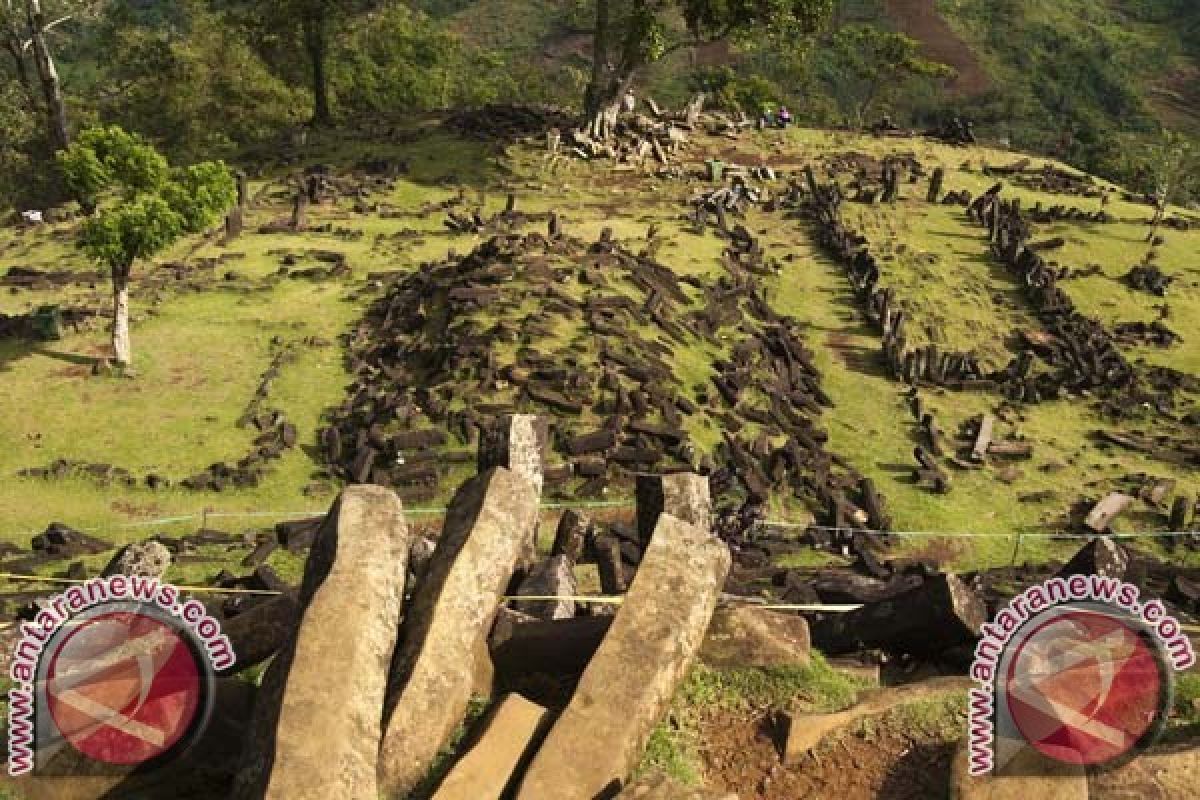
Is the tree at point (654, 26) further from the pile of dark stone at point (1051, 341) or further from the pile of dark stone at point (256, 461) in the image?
the pile of dark stone at point (256, 461)

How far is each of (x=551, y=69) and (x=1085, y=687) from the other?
12211 cm

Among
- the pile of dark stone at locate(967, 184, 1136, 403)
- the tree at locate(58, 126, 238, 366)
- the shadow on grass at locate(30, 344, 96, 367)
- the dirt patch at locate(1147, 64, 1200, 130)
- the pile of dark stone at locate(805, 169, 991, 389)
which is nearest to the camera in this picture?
the tree at locate(58, 126, 238, 366)

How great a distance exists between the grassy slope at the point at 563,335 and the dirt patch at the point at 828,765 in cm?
1031

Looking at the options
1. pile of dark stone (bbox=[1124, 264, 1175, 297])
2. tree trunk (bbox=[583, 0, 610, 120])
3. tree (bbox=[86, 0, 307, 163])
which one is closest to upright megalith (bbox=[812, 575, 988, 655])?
pile of dark stone (bbox=[1124, 264, 1175, 297])

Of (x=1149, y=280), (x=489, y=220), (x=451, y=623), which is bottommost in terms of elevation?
(x=489, y=220)

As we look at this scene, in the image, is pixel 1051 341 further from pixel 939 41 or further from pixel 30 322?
pixel 939 41

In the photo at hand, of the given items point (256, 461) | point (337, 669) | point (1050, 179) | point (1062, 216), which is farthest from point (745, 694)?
point (1050, 179)

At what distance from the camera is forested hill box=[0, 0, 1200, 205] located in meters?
42.9

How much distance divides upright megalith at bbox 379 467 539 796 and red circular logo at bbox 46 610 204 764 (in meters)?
1.38

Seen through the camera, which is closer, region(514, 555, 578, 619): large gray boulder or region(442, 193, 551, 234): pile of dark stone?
region(514, 555, 578, 619): large gray boulder

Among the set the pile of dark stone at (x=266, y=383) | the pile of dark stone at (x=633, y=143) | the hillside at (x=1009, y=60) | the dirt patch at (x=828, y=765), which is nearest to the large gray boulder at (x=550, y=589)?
the dirt patch at (x=828, y=765)

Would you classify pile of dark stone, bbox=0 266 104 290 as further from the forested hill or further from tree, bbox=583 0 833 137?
tree, bbox=583 0 833 137

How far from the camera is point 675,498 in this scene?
8852 mm

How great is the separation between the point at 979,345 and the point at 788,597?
16665 millimetres
